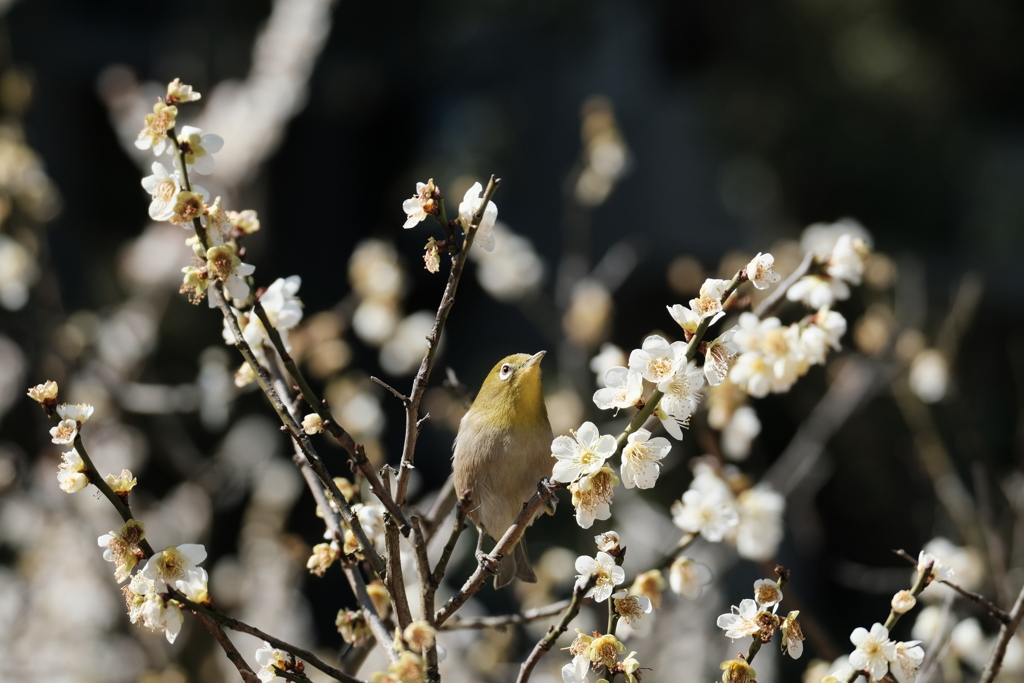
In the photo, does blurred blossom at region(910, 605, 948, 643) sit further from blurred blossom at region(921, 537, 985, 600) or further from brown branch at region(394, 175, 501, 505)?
brown branch at region(394, 175, 501, 505)

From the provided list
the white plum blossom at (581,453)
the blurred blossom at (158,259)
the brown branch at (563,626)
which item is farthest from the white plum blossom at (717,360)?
the blurred blossom at (158,259)

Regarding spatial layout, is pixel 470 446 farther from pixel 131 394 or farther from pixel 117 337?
pixel 117 337

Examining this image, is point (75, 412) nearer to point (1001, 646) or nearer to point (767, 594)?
point (767, 594)

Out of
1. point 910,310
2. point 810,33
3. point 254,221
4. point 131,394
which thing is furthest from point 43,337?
point 810,33

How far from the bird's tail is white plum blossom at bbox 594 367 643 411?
0.45 m

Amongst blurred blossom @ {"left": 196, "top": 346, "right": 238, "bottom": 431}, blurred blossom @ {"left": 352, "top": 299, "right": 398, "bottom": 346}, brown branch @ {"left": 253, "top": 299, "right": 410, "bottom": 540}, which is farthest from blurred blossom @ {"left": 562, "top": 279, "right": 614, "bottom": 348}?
brown branch @ {"left": 253, "top": 299, "right": 410, "bottom": 540}

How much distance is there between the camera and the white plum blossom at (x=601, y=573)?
872 mm

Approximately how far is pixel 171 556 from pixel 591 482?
43 centimetres

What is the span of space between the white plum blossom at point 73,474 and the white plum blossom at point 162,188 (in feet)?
0.84

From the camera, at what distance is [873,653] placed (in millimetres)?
882

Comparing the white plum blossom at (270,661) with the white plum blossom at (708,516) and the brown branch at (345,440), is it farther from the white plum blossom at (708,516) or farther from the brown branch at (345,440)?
the white plum blossom at (708,516)

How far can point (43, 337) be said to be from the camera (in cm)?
249

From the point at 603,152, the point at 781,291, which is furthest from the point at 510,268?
the point at 781,291

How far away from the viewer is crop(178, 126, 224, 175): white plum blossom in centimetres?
92
